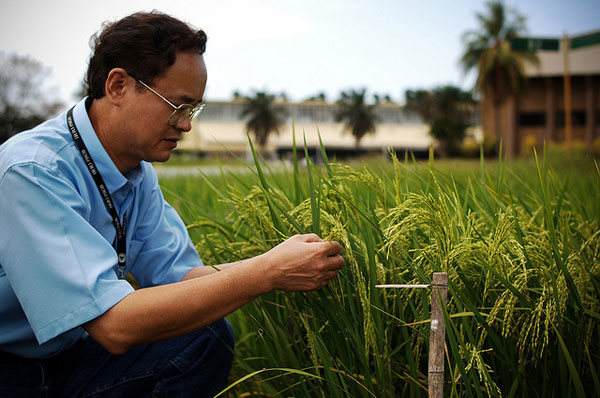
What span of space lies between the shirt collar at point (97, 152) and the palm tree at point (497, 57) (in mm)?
32581

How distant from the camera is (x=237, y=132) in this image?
58.5 meters

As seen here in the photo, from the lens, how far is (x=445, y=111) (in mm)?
40031

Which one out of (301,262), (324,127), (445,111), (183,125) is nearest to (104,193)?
(183,125)

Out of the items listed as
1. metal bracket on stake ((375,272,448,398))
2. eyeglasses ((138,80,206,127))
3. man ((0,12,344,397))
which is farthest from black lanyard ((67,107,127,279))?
metal bracket on stake ((375,272,448,398))

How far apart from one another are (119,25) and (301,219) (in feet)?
2.71

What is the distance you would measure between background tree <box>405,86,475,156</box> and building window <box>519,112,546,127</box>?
383cm

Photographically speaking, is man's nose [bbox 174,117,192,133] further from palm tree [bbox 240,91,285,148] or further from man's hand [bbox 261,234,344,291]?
palm tree [bbox 240,91,285,148]

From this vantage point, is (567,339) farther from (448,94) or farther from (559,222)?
(448,94)

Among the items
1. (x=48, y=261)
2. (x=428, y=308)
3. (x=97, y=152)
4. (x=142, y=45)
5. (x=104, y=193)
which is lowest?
(x=428, y=308)

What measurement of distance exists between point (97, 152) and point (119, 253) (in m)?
0.33

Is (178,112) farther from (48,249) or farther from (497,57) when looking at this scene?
(497,57)

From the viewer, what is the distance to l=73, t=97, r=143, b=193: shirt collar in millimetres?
1488

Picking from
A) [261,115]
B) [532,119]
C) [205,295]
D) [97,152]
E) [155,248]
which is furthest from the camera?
[261,115]

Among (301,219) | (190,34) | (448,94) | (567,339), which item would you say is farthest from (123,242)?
(448,94)
